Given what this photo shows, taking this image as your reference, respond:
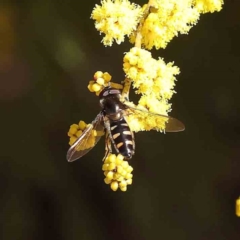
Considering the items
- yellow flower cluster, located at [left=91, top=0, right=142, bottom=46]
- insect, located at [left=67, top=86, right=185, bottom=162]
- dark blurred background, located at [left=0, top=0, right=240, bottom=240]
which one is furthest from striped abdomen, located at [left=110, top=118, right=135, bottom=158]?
dark blurred background, located at [left=0, top=0, right=240, bottom=240]

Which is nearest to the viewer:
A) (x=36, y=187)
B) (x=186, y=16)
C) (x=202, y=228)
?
(x=186, y=16)

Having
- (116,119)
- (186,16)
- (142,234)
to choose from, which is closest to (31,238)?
(142,234)

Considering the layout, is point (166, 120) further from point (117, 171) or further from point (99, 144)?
point (99, 144)

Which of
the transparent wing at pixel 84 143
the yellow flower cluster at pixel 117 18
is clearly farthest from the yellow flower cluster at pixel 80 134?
the yellow flower cluster at pixel 117 18

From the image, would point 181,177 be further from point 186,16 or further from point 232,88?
point 186,16

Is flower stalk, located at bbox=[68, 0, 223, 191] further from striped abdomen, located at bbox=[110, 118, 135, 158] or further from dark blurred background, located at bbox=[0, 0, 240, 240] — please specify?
dark blurred background, located at bbox=[0, 0, 240, 240]

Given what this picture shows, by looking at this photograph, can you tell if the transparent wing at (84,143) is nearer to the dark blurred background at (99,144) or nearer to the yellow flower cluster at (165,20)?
the yellow flower cluster at (165,20)

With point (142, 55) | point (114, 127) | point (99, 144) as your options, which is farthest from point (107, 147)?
point (99, 144)
